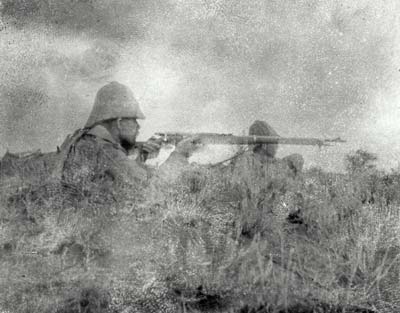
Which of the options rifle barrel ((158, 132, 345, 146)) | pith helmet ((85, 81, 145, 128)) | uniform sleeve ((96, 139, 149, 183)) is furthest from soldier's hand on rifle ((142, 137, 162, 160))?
uniform sleeve ((96, 139, 149, 183))

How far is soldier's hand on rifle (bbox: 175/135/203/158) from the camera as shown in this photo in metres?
6.17

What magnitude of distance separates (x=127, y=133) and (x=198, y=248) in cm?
344

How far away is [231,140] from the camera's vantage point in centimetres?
862

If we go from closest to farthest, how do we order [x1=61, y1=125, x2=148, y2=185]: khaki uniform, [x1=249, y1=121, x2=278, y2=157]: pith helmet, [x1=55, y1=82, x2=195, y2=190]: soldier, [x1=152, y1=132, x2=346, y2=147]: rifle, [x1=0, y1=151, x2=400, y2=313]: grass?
[x1=0, y1=151, x2=400, y2=313]: grass
[x1=61, y1=125, x2=148, y2=185]: khaki uniform
[x1=55, y1=82, x2=195, y2=190]: soldier
[x1=152, y1=132, x2=346, y2=147]: rifle
[x1=249, y1=121, x2=278, y2=157]: pith helmet

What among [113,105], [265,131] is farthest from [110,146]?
[265,131]

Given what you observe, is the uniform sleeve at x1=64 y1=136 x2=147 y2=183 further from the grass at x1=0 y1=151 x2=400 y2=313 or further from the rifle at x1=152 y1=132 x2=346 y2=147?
the rifle at x1=152 y1=132 x2=346 y2=147

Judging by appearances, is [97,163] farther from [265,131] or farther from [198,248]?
[265,131]

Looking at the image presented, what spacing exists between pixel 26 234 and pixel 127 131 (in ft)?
9.87

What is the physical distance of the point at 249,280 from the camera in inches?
123

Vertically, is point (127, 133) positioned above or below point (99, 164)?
above

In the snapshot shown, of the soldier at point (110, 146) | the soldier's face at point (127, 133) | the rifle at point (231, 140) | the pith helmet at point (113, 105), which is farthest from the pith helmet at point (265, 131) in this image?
the soldier's face at point (127, 133)

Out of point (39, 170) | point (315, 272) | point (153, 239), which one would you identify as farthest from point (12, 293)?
point (39, 170)

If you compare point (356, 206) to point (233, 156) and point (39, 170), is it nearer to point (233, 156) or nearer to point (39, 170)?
point (233, 156)

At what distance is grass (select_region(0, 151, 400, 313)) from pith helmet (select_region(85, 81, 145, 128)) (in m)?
1.95
